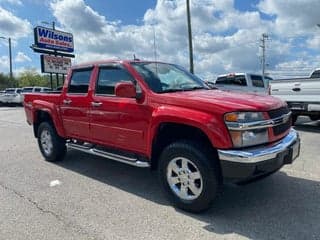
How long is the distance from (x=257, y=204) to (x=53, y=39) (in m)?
27.0

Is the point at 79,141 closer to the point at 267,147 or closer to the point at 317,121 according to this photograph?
the point at 267,147

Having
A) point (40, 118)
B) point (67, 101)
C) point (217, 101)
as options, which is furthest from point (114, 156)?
point (40, 118)

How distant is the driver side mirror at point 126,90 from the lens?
→ 4859 millimetres

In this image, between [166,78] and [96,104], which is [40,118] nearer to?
[96,104]

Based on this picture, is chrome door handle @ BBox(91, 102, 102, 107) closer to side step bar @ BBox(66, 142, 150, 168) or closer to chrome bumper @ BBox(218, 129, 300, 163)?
side step bar @ BBox(66, 142, 150, 168)

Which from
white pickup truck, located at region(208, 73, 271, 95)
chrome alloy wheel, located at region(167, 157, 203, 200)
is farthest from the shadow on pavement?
white pickup truck, located at region(208, 73, 271, 95)

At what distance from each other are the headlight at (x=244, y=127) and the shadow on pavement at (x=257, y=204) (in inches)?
34.4

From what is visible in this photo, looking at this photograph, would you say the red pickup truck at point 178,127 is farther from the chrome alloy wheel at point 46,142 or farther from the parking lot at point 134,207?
the chrome alloy wheel at point 46,142

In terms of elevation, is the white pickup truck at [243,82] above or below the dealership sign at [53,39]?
below

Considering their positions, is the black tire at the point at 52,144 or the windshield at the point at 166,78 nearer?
the windshield at the point at 166,78

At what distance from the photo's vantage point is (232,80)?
1645cm

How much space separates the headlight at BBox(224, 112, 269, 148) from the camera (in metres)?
4.02

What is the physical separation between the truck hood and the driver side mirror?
1.11 ft

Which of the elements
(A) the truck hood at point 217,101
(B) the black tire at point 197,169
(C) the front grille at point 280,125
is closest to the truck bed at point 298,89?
(C) the front grille at point 280,125
